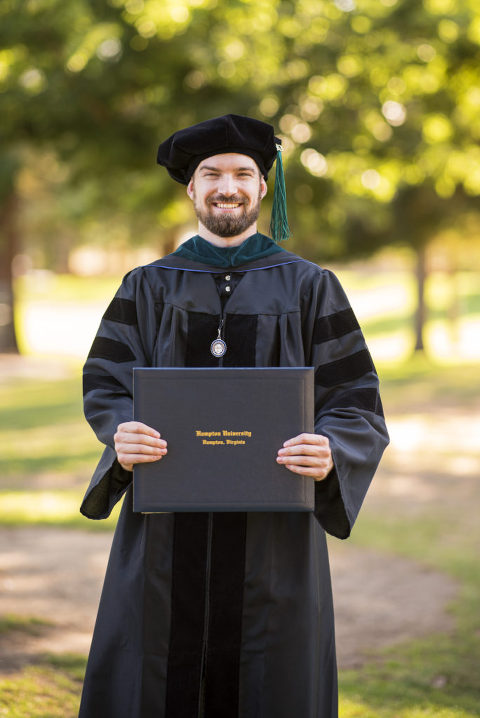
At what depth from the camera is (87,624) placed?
16.6 feet

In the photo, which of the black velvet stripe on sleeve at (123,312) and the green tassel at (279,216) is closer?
the black velvet stripe on sleeve at (123,312)

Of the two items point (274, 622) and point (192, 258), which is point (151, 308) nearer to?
point (192, 258)

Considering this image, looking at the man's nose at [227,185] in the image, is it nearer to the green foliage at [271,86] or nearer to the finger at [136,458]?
the finger at [136,458]

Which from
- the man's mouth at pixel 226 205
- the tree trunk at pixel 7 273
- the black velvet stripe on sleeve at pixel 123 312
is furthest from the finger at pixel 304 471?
the tree trunk at pixel 7 273

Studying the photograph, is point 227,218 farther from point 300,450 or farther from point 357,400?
point 300,450

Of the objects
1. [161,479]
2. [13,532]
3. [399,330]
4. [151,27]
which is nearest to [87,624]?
[13,532]

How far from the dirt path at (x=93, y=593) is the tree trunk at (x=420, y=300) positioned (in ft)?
45.0

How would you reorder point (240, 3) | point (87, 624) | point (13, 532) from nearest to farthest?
Result: point (87, 624)
point (13, 532)
point (240, 3)

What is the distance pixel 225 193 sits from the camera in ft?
8.93

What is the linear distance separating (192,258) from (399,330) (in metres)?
26.8

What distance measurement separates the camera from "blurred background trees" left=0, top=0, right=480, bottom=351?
27.3ft

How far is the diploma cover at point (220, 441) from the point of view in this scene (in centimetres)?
238

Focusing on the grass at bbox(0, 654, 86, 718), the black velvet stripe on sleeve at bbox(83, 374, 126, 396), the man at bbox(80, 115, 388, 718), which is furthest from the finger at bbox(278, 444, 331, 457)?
the grass at bbox(0, 654, 86, 718)

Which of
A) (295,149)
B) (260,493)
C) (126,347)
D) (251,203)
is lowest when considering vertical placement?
(260,493)
